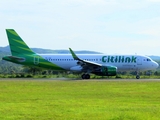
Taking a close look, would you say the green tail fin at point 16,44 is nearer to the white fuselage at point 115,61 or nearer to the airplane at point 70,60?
the airplane at point 70,60

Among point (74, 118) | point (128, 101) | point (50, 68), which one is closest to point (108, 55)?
point (50, 68)

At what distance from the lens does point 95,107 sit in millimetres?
15852

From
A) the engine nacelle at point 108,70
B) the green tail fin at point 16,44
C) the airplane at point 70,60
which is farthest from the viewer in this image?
the green tail fin at point 16,44

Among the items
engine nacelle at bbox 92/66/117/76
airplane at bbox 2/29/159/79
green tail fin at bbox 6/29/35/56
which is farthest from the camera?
green tail fin at bbox 6/29/35/56

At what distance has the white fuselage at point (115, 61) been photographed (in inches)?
1859

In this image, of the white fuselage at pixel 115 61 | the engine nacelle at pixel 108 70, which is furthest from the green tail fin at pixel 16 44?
the engine nacelle at pixel 108 70

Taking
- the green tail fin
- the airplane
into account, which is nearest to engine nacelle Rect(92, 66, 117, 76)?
the airplane

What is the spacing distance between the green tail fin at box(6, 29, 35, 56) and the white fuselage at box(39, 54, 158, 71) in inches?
108

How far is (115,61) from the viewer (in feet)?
155

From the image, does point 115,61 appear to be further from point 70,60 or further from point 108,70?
point 70,60

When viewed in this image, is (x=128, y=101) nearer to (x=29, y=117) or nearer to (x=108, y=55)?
(x=29, y=117)

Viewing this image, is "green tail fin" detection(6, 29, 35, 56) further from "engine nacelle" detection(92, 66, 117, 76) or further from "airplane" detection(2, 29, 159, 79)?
"engine nacelle" detection(92, 66, 117, 76)

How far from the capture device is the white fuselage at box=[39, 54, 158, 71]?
47.2 metres

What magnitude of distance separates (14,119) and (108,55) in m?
35.9
